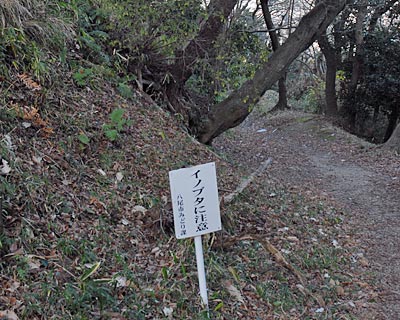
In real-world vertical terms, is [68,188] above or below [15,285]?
above

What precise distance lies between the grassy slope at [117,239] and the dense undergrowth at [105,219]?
0.5 inches

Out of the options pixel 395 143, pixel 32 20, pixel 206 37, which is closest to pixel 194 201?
pixel 32 20

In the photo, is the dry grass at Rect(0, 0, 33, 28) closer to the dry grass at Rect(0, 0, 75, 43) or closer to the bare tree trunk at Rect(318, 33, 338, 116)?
the dry grass at Rect(0, 0, 75, 43)

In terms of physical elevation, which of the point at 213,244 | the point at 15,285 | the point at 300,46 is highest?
the point at 300,46

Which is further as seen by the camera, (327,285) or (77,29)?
(77,29)

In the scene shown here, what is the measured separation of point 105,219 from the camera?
13.8ft

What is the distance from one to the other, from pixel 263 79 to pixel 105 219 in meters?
5.56

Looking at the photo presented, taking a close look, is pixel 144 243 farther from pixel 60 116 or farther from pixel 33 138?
pixel 60 116

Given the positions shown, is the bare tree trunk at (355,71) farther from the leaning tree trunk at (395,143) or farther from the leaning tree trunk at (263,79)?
the leaning tree trunk at (263,79)

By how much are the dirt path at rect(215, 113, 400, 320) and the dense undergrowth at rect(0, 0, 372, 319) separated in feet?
1.14

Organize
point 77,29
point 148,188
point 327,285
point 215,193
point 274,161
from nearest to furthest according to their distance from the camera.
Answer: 1. point 215,193
2. point 327,285
3. point 148,188
4. point 77,29
5. point 274,161

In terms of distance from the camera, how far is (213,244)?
175 inches

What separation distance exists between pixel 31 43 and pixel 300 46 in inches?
212

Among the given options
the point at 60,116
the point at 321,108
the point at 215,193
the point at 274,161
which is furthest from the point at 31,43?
the point at 321,108
